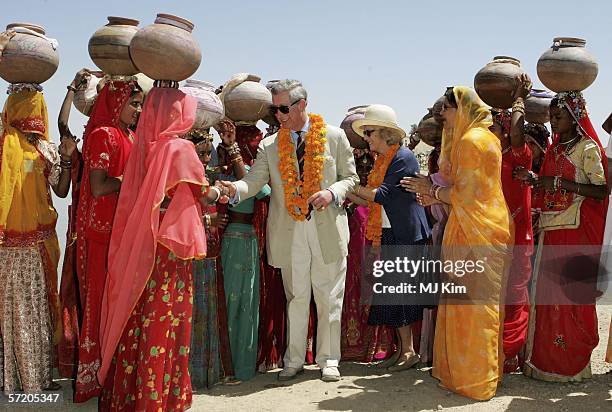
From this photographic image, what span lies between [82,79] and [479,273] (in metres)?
3.82

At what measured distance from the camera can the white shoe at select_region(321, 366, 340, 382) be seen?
577 cm

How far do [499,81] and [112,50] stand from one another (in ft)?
11.3

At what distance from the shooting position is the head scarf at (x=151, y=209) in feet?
14.0

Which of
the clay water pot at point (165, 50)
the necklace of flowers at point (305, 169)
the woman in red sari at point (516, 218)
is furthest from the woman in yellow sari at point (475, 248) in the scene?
the clay water pot at point (165, 50)

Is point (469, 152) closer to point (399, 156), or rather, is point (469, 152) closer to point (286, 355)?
point (399, 156)

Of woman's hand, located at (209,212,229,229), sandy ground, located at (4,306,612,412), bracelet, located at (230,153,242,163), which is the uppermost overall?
bracelet, located at (230,153,242,163)

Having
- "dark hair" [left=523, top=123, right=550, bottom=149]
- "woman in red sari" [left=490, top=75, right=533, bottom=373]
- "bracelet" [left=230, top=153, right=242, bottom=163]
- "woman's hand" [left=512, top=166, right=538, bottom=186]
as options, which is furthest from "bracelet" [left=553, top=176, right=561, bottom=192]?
"bracelet" [left=230, top=153, right=242, bottom=163]

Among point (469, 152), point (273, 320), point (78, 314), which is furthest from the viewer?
point (273, 320)

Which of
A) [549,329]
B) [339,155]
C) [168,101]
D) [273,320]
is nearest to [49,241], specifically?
[168,101]

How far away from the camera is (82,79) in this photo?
5.54 metres

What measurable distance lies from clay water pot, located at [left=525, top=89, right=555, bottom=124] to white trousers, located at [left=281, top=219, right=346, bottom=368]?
2702 mm

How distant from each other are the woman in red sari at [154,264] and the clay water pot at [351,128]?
291cm

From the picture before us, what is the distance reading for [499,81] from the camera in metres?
5.79

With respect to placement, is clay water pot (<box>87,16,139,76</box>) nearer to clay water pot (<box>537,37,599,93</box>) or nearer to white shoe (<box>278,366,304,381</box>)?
white shoe (<box>278,366,304,381</box>)
